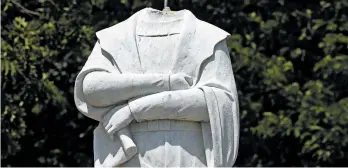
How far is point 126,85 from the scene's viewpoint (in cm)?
1537

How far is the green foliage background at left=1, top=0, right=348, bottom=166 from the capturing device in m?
23.4

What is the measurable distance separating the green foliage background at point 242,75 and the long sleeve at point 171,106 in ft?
25.4

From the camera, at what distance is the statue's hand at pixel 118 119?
15.4m

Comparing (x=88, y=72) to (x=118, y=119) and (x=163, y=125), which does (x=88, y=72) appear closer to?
(x=118, y=119)

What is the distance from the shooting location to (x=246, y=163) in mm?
23656

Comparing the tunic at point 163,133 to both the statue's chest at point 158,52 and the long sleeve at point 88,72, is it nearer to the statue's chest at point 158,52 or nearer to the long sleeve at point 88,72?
the statue's chest at point 158,52

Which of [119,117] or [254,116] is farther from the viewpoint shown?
[254,116]

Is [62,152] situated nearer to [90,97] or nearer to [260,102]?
[260,102]

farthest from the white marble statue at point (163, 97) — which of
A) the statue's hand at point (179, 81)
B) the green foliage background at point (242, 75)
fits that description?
the green foliage background at point (242, 75)

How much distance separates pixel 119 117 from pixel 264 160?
8.53 m

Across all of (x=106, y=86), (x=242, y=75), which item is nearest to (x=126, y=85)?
(x=106, y=86)

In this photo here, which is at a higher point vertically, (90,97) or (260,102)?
(90,97)

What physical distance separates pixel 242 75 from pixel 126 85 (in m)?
8.47

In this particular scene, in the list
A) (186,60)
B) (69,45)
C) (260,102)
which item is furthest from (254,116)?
(186,60)
